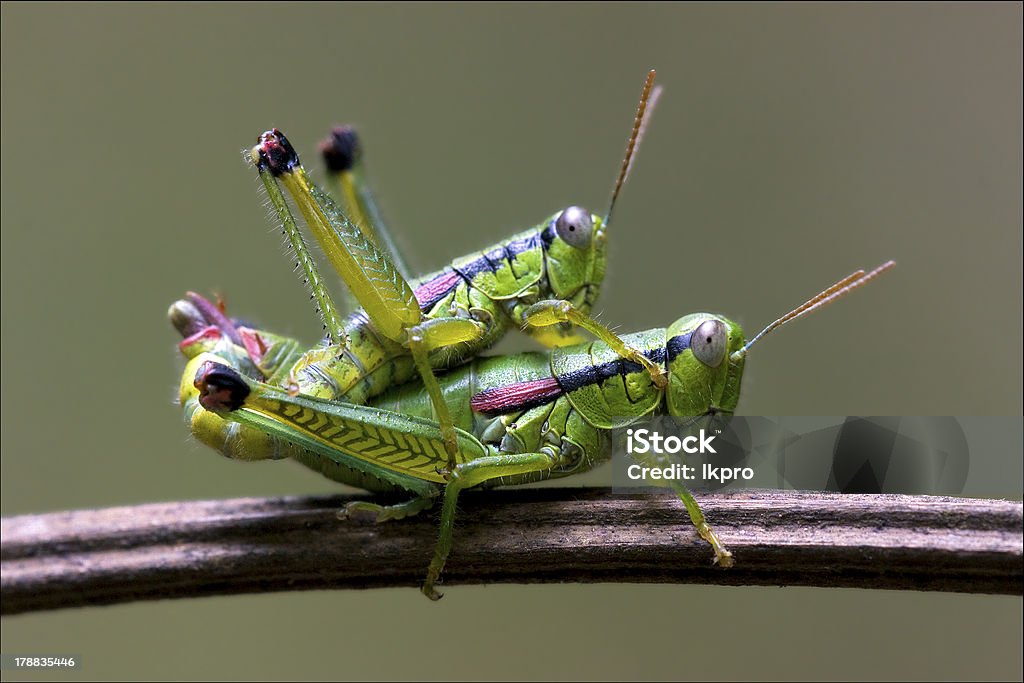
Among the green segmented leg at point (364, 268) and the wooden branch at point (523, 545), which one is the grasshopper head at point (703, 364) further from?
the green segmented leg at point (364, 268)

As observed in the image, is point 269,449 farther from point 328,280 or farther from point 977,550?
point 977,550

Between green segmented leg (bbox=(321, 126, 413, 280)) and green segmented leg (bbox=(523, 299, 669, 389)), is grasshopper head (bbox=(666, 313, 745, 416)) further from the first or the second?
green segmented leg (bbox=(321, 126, 413, 280))

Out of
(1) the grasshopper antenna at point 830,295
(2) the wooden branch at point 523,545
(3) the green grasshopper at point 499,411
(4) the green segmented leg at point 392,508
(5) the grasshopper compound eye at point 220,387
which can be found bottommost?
(2) the wooden branch at point 523,545

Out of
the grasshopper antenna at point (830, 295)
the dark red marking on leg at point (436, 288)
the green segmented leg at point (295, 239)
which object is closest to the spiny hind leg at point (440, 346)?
the dark red marking on leg at point (436, 288)

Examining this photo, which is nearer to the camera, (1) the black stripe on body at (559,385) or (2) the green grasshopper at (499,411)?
(2) the green grasshopper at (499,411)

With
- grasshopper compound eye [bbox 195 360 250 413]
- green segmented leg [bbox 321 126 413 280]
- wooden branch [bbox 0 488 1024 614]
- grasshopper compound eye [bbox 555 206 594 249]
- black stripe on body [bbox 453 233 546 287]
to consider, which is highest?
green segmented leg [bbox 321 126 413 280]

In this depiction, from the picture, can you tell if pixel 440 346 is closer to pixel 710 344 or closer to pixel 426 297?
pixel 426 297

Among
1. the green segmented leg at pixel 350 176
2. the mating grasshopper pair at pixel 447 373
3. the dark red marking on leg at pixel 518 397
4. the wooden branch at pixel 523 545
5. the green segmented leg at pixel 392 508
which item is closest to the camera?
the wooden branch at pixel 523 545

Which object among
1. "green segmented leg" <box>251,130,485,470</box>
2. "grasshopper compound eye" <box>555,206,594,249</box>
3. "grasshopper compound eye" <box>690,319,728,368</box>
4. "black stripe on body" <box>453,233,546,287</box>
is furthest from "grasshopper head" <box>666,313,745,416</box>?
"green segmented leg" <box>251,130,485,470</box>
